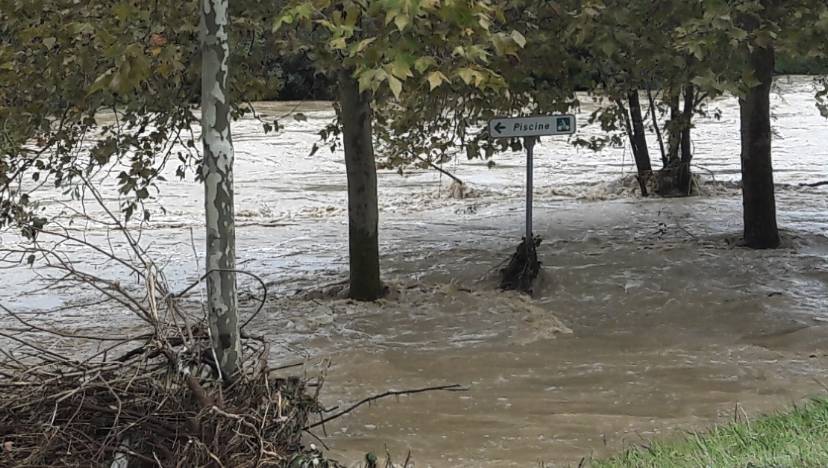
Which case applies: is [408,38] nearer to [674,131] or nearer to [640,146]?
[674,131]

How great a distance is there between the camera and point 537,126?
30.2 feet

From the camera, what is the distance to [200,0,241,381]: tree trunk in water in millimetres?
4340

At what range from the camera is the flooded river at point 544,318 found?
5.93 metres

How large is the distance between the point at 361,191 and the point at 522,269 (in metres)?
1.94

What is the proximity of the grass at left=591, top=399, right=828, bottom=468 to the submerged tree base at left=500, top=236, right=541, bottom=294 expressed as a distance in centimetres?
508

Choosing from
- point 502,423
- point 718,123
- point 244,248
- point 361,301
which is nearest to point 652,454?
point 502,423

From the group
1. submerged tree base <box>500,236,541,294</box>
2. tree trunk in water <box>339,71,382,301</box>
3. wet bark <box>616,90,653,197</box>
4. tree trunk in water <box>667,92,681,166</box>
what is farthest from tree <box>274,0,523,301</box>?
wet bark <box>616,90,653,197</box>

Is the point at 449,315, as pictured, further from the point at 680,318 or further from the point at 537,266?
the point at 680,318

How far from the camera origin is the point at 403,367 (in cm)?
753

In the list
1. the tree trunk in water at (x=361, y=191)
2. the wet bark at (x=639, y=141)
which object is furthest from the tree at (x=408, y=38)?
the wet bark at (x=639, y=141)

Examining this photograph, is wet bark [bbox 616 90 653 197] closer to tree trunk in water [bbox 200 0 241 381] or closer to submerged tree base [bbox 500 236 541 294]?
submerged tree base [bbox 500 236 541 294]

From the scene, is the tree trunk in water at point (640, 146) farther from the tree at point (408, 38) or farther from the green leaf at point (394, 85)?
the green leaf at point (394, 85)

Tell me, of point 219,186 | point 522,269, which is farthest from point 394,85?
point 522,269

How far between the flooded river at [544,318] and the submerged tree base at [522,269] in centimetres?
16
